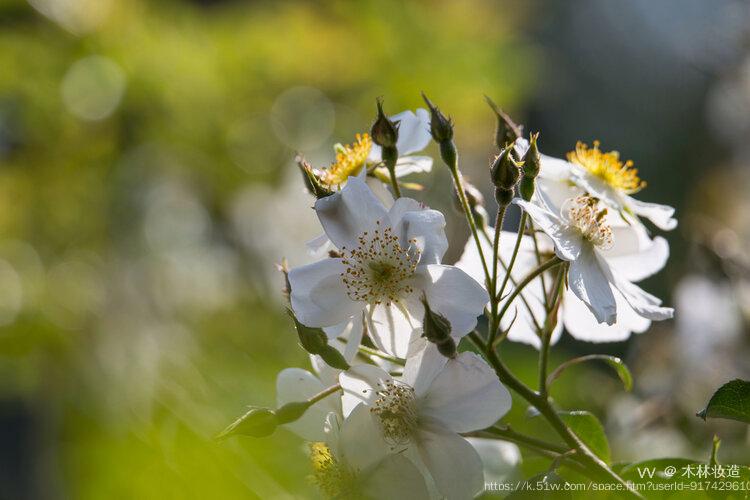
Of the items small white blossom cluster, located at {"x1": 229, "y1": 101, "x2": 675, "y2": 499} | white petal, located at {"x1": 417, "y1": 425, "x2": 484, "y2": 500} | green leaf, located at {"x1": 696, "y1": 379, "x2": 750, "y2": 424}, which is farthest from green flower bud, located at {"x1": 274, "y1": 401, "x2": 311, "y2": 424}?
green leaf, located at {"x1": 696, "y1": 379, "x2": 750, "y2": 424}

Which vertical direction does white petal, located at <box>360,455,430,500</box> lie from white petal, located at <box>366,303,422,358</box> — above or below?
below

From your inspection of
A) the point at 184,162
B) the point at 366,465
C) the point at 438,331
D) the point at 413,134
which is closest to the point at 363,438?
the point at 366,465

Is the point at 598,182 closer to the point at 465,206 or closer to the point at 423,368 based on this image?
the point at 465,206

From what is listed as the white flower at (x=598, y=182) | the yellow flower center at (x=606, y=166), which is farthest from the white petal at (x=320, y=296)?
the yellow flower center at (x=606, y=166)

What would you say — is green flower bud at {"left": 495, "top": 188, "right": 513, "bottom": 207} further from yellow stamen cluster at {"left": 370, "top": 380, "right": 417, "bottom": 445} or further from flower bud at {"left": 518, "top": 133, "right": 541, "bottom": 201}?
yellow stamen cluster at {"left": 370, "top": 380, "right": 417, "bottom": 445}

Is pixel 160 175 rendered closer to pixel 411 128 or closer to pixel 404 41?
pixel 404 41

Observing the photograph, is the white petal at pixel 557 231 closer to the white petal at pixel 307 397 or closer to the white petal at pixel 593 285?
the white petal at pixel 593 285

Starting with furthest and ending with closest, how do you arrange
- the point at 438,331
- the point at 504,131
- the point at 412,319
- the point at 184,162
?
the point at 184,162 → the point at 504,131 → the point at 412,319 → the point at 438,331

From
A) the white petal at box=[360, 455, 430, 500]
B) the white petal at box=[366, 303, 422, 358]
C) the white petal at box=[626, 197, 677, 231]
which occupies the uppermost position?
the white petal at box=[626, 197, 677, 231]
